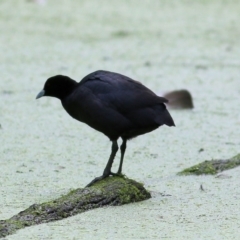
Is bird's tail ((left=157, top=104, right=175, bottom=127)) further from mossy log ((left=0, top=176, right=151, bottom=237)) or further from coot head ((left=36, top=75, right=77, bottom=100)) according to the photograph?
coot head ((left=36, top=75, right=77, bottom=100))

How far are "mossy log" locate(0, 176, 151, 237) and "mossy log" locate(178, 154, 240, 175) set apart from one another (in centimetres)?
37

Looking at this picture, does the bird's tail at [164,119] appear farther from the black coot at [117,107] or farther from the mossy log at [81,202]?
the mossy log at [81,202]

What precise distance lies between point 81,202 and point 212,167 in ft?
2.22

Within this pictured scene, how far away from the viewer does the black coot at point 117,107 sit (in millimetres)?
2410

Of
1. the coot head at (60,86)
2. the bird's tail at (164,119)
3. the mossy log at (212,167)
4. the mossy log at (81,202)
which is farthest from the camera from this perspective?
the mossy log at (212,167)

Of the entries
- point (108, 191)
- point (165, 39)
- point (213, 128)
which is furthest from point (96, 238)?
→ point (165, 39)

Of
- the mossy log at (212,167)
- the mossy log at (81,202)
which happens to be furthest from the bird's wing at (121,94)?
the mossy log at (212,167)

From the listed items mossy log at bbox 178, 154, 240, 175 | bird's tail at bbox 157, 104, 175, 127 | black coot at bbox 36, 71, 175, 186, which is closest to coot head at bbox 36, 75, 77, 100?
black coot at bbox 36, 71, 175, 186

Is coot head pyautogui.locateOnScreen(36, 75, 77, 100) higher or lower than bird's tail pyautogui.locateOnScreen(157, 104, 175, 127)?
higher

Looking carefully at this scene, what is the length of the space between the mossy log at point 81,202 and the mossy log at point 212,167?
1.22 ft

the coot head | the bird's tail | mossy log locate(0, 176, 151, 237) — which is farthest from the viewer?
the coot head

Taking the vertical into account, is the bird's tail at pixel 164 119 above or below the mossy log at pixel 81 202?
above

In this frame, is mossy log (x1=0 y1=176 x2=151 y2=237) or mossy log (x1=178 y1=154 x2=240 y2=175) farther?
mossy log (x1=178 y1=154 x2=240 y2=175)

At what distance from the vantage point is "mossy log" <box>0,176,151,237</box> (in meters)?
2.06
